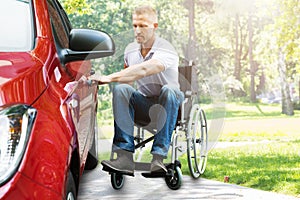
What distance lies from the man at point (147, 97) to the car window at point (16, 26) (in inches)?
75.0

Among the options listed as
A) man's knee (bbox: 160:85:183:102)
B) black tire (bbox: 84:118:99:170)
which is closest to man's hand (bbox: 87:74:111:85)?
man's knee (bbox: 160:85:183:102)

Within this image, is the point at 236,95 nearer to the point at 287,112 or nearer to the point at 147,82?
the point at 287,112

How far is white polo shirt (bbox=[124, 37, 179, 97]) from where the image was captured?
581 cm

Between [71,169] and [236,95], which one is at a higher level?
[71,169]

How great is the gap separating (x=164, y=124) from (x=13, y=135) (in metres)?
3.30

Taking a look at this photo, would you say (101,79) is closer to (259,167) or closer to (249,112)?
(259,167)

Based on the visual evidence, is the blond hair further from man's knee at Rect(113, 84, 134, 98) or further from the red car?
the red car

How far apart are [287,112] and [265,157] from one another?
84.7ft

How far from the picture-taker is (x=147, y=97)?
598 centimetres

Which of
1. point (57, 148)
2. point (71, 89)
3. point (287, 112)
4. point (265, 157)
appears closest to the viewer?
point (57, 148)

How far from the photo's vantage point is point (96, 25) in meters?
36.5

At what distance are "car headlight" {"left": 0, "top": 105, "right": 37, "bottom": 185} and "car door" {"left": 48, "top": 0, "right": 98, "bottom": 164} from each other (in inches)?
28.5

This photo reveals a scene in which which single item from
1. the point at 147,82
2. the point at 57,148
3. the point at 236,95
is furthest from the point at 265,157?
the point at 236,95

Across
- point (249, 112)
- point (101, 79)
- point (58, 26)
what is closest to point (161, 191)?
point (101, 79)
